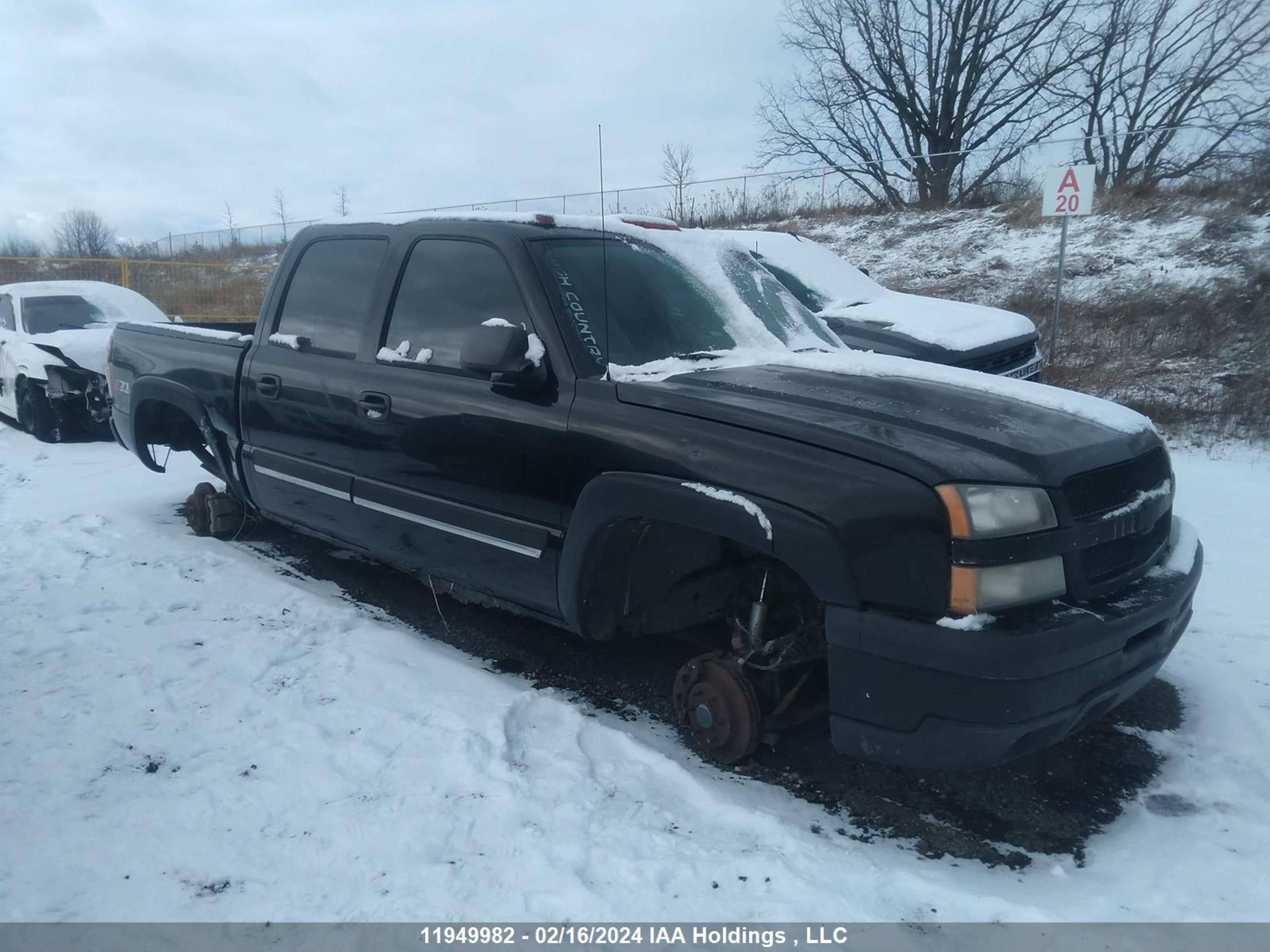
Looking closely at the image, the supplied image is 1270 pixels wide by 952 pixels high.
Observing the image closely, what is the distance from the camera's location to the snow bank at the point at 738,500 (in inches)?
104

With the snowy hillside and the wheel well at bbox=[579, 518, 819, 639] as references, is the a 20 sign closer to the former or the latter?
the snowy hillside

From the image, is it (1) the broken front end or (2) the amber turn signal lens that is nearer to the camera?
(2) the amber turn signal lens

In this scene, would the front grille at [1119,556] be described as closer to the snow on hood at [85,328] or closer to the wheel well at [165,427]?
the wheel well at [165,427]

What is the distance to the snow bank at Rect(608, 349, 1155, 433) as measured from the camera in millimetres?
3172

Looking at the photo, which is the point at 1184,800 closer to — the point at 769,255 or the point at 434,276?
the point at 434,276

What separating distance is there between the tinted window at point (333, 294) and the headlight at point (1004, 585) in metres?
2.85

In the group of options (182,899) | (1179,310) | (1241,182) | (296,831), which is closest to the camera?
(182,899)

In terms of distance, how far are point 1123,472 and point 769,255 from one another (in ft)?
18.5

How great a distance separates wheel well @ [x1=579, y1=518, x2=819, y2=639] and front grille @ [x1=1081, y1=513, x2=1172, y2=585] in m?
0.84

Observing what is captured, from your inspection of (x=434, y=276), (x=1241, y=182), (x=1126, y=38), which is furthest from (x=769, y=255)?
(x=1126, y=38)

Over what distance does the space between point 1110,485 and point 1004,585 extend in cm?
62

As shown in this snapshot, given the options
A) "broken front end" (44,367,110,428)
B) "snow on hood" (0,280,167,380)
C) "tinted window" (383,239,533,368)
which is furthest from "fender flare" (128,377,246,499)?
"broken front end" (44,367,110,428)

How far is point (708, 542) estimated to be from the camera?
9.87ft

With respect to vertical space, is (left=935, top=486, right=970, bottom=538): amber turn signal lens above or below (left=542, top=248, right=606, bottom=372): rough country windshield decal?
below
